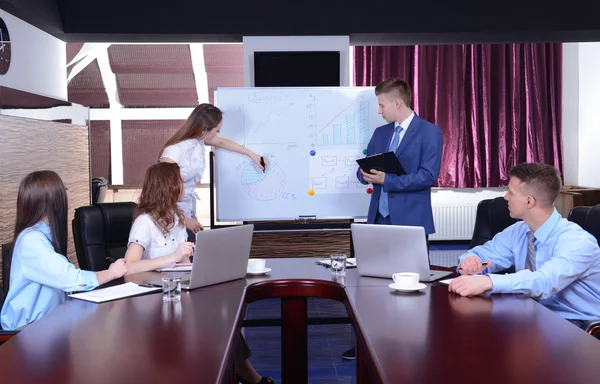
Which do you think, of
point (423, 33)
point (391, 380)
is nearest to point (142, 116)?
point (423, 33)

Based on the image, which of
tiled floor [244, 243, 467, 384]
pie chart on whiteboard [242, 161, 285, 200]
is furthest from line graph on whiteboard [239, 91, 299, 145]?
tiled floor [244, 243, 467, 384]

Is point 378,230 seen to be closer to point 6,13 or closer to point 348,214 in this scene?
point 348,214

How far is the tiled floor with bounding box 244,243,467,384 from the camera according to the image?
3.56 meters

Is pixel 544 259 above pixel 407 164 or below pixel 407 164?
below

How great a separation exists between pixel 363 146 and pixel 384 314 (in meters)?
2.62

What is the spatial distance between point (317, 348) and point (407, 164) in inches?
49.3

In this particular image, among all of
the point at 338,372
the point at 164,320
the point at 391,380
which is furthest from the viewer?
the point at 338,372

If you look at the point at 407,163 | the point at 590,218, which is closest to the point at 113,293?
the point at 590,218

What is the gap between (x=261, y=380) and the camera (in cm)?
303

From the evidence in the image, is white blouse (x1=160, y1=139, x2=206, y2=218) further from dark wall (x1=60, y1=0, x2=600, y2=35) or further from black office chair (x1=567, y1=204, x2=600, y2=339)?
black office chair (x1=567, y1=204, x2=600, y2=339)

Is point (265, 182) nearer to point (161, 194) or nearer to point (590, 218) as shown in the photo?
point (161, 194)

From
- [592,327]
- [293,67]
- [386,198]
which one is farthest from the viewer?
[293,67]

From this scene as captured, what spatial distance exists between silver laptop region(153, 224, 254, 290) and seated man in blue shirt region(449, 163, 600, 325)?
2.58 feet

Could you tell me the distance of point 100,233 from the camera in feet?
10.9
